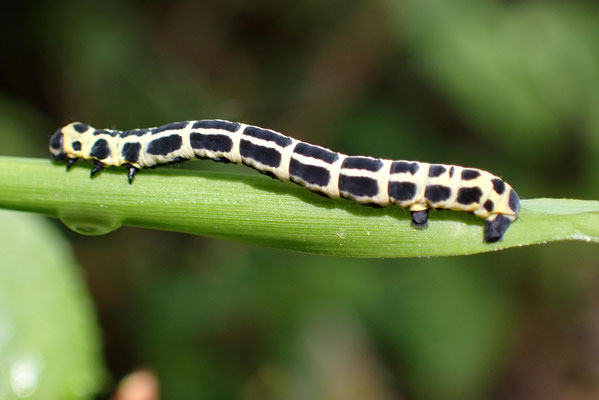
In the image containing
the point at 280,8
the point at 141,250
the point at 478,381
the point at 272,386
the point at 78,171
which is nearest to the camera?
the point at 78,171

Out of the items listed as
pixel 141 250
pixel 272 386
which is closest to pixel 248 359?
pixel 272 386

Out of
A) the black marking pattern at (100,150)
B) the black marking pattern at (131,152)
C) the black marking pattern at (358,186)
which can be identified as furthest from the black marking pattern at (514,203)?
the black marking pattern at (100,150)

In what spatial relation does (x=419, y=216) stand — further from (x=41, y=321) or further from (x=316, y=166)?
(x=41, y=321)

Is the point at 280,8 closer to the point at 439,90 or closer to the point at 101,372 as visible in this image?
the point at 439,90

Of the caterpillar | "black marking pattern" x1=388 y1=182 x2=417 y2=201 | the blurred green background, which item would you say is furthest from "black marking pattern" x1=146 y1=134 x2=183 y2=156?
the blurred green background

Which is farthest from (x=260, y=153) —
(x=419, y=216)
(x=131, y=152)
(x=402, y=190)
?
(x=419, y=216)

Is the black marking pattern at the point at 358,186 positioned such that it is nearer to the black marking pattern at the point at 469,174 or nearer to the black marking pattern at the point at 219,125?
the black marking pattern at the point at 469,174
